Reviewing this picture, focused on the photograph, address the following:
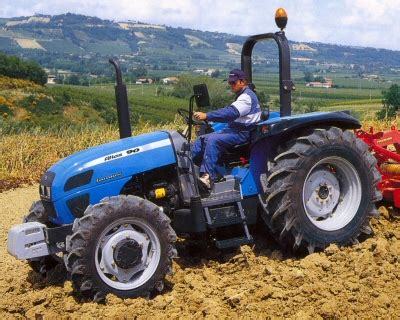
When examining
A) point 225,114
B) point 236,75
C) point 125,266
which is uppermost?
point 236,75

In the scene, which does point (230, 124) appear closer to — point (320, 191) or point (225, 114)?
point (225, 114)

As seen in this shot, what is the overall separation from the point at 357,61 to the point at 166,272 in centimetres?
8728

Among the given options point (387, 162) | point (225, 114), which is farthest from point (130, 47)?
point (225, 114)

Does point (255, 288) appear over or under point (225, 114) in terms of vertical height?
under

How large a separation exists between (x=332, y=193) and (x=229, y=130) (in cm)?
121

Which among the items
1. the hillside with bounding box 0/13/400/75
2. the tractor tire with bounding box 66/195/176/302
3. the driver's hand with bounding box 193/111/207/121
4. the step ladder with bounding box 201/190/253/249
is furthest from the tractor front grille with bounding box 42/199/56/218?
the hillside with bounding box 0/13/400/75

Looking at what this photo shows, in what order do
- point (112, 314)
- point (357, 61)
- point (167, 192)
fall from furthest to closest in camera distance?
point (357, 61), point (167, 192), point (112, 314)

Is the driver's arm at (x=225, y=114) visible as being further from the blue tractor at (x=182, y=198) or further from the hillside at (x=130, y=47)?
the hillside at (x=130, y=47)

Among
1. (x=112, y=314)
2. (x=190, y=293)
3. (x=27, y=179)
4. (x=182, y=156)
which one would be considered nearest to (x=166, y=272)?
(x=190, y=293)

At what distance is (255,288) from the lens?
5.16m

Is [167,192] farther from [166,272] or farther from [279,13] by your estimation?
[279,13]

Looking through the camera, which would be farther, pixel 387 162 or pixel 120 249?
pixel 387 162

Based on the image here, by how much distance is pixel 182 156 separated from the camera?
19.2ft

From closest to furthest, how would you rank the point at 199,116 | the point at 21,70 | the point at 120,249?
the point at 120,249 → the point at 199,116 → the point at 21,70
